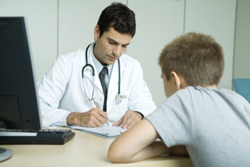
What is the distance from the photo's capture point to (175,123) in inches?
29.9

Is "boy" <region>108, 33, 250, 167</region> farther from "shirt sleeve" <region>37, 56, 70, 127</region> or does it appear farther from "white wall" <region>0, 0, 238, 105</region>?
"white wall" <region>0, 0, 238, 105</region>

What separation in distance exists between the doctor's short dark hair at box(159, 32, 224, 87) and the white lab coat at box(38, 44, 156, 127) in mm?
793

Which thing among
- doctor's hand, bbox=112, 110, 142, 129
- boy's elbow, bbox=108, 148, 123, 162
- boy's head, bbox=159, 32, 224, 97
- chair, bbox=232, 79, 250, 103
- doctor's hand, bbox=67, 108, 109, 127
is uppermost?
boy's head, bbox=159, 32, 224, 97

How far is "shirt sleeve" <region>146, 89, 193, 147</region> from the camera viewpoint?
757mm

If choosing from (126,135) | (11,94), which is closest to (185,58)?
(126,135)

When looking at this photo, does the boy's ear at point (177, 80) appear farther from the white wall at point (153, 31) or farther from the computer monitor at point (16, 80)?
the white wall at point (153, 31)

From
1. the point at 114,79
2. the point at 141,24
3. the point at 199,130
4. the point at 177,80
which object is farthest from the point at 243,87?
the point at 199,130

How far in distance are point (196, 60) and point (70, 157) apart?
53 centimetres

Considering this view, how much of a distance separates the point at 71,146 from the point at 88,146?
6 cm

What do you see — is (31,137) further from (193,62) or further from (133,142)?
(193,62)

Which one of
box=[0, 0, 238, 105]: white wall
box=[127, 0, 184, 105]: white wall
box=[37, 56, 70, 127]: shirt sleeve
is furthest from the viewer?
box=[127, 0, 184, 105]: white wall

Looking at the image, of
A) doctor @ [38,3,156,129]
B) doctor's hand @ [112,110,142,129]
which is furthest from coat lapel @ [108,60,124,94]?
doctor's hand @ [112,110,142,129]

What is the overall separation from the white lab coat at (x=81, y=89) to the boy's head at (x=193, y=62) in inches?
30.5

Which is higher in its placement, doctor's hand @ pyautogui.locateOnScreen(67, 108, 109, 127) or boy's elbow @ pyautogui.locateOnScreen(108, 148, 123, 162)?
boy's elbow @ pyautogui.locateOnScreen(108, 148, 123, 162)
